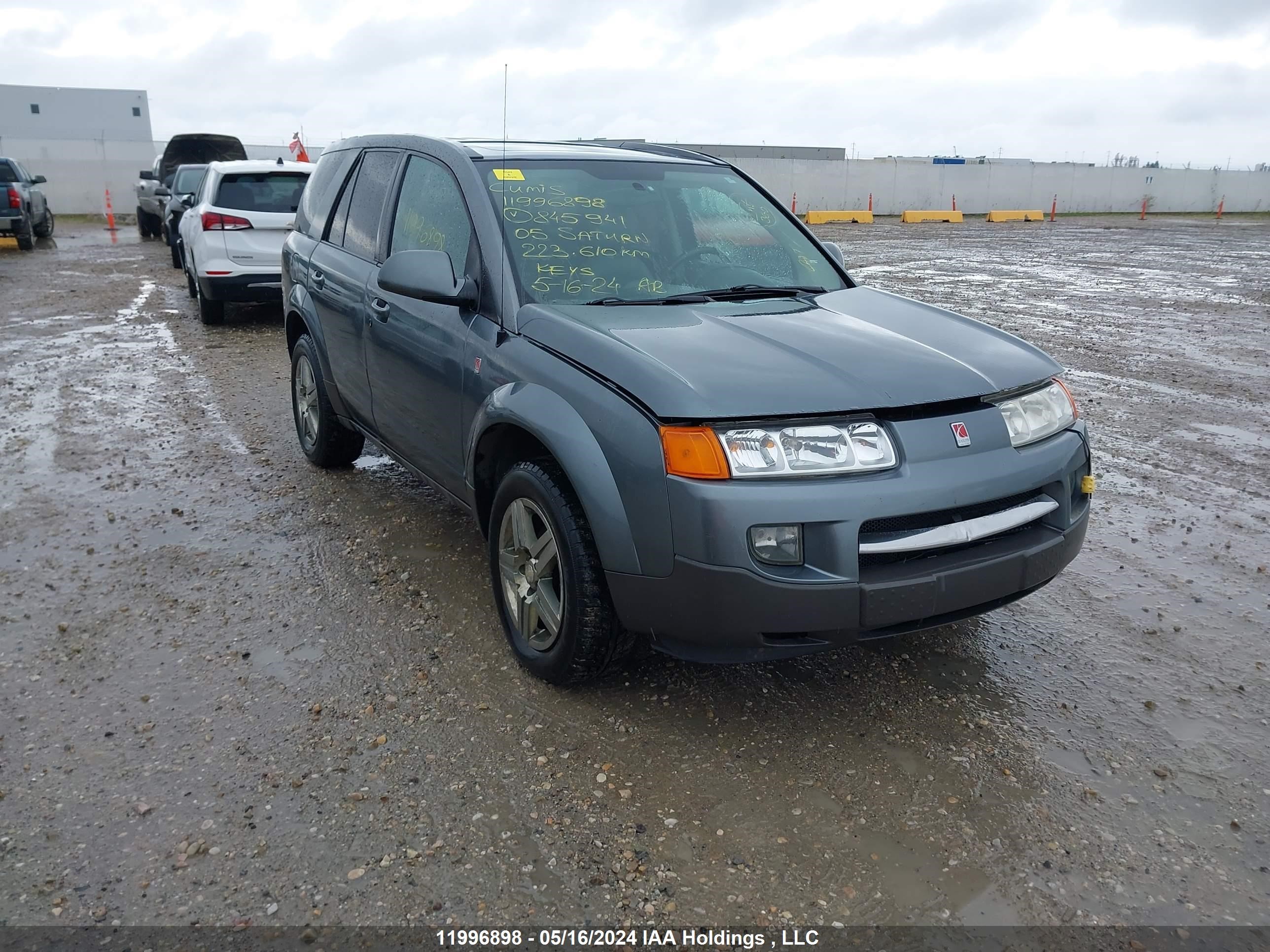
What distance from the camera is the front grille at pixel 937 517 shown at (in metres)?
2.81

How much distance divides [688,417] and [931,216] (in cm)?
3517

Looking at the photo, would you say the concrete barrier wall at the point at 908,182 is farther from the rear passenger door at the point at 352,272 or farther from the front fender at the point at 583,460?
the front fender at the point at 583,460

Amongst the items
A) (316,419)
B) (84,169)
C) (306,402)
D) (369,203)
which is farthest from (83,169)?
(369,203)

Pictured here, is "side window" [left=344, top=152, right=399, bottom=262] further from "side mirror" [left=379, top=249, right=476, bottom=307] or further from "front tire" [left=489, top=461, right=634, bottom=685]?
"front tire" [left=489, top=461, right=634, bottom=685]

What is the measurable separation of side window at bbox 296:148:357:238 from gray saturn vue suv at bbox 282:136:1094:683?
90 centimetres

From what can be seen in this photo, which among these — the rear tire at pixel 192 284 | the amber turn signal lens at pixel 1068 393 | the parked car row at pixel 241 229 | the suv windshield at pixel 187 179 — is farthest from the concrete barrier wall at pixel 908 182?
the amber turn signal lens at pixel 1068 393

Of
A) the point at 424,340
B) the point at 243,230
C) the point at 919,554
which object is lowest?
the point at 919,554

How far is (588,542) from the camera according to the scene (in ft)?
10.3

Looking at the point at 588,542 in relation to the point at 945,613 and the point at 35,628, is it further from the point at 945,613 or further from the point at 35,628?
the point at 35,628

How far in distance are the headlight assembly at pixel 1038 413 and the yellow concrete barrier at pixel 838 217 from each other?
96.6ft

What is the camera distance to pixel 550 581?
338cm

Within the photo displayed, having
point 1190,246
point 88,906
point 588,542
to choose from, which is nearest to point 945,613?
point 588,542

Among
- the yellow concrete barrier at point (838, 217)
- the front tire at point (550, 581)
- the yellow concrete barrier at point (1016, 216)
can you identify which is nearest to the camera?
the front tire at point (550, 581)

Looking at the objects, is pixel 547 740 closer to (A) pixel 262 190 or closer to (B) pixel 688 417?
(B) pixel 688 417
